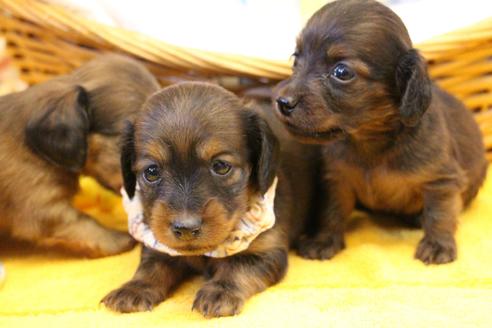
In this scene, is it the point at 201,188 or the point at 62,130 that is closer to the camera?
the point at 201,188

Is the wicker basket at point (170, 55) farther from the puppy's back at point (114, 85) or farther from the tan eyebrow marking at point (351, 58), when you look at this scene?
the tan eyebrow marking at point (351, 58)

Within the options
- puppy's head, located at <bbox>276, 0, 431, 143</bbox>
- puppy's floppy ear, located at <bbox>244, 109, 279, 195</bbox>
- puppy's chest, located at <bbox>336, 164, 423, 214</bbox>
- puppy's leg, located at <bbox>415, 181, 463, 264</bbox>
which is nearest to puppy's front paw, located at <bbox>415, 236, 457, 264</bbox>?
puppy's leg, located at <bbox>415, 181, 463, 264</bbox>

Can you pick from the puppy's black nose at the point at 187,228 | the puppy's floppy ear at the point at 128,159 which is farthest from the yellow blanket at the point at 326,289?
the puppy's floppy ear at the point at 128,159

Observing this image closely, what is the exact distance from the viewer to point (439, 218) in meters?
3.06

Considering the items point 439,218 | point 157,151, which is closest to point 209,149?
point 157,151

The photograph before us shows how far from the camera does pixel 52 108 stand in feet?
9.90

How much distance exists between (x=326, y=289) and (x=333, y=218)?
0.57 meters

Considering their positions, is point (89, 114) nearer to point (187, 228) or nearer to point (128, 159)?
point (128, 159)

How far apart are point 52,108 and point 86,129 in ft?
0.61

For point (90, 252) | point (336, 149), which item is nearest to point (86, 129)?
point (90, 252)

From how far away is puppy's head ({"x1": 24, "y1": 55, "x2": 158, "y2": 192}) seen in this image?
300 cm

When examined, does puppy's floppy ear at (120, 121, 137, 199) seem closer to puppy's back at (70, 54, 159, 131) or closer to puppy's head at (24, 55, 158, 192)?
puppy's head at (24, 55, 158, 192)

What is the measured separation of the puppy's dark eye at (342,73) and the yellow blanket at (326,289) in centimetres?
91

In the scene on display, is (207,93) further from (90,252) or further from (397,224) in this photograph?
(397,224)
